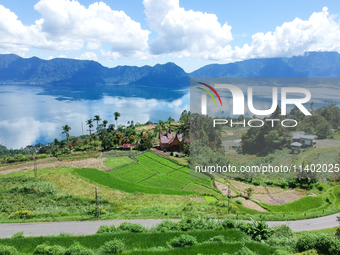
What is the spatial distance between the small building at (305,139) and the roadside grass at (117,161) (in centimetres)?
2191

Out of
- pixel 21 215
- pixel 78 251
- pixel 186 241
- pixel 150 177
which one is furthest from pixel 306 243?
pixel 150 177

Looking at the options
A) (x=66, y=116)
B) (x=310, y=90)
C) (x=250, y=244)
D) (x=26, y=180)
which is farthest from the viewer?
(x=66, y=116)

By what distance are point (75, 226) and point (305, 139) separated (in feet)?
72.6

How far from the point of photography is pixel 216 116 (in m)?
20.7

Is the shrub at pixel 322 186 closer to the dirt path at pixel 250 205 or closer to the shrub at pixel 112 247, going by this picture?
the dirt path at pixel 250 205

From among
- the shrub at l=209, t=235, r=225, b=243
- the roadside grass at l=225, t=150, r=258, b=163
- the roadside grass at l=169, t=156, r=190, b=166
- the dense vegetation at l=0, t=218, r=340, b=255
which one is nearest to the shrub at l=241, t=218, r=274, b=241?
the dense vegetation at l=0, t=218, r=340, b=255

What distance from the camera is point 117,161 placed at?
3441 cm

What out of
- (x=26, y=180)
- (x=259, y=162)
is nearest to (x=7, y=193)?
(x=26, y=180)

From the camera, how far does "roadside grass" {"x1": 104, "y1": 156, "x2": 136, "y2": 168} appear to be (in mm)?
32856

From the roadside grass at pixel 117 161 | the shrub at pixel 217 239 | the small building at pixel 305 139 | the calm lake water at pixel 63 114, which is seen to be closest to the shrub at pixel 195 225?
the shrub at pixel 217 239

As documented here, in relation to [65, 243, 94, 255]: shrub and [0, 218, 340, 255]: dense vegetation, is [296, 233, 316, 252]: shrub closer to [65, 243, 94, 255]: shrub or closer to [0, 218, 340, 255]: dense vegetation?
[0, 218, 340, 255]: dense vegetation

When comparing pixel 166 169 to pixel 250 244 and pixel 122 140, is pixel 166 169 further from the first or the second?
pixel 250 244

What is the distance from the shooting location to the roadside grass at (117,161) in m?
32.9

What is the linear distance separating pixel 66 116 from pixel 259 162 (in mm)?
92337
